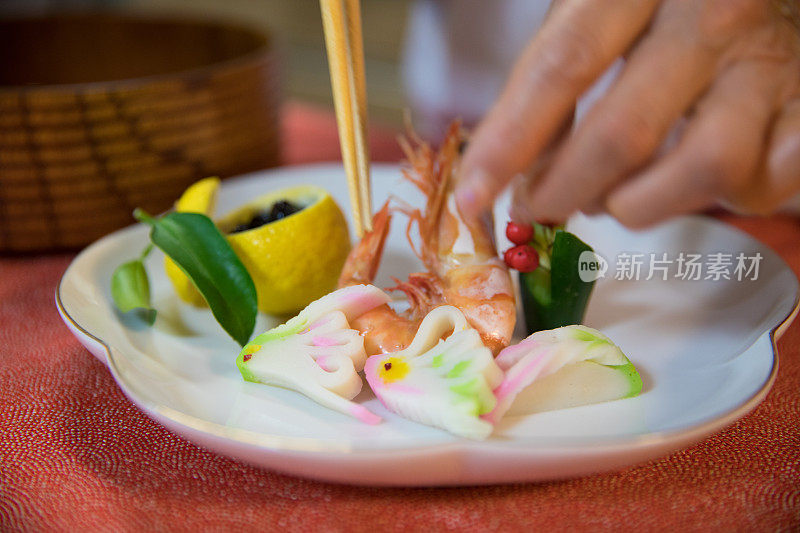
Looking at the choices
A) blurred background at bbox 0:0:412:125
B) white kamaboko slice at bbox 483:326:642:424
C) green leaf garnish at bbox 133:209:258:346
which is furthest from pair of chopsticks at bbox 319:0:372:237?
blurred background at bbox 0:0:412:125

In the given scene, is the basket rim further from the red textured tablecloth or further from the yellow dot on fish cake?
the yellow dot on fish cake

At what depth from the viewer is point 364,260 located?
0.66 metres

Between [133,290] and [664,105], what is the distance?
51 cm

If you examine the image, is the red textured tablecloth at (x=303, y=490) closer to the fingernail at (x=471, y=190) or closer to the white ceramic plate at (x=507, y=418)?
the white ceramic plate at (x=507, y=418)

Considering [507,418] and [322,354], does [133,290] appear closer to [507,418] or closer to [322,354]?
[322,354]

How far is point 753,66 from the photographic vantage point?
44cm

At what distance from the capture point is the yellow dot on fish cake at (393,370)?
19.8 inches

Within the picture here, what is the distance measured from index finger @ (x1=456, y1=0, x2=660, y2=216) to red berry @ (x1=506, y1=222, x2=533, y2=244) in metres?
0.17

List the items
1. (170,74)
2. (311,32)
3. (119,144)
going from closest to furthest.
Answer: (119,144)
(170,74)
(311,32)

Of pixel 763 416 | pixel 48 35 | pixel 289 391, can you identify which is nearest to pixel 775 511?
pixel 763 416

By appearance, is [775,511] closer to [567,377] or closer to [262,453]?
[567,377]

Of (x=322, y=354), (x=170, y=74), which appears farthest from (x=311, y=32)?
(x=322, y=354)

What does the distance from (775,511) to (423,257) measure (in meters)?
0.37

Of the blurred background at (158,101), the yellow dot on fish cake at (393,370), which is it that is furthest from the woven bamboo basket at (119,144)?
the yellow dot on fish cake at (393,370)
